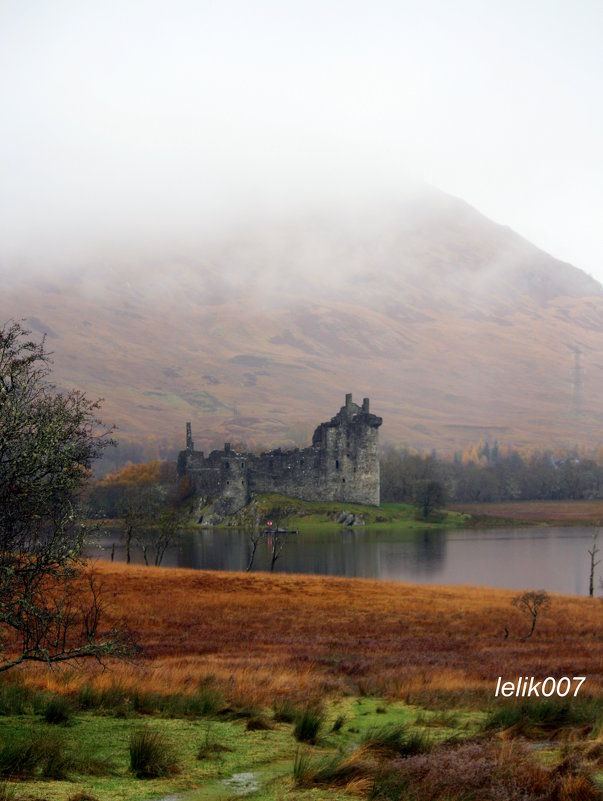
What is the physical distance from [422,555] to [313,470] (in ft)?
144

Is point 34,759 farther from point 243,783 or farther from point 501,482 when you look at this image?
point 501,482

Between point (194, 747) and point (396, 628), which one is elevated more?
point (194, 747)

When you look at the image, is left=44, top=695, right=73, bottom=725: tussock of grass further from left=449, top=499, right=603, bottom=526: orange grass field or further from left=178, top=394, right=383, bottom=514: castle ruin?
left=178, top=394, right=383, bottom=514: castle ruin

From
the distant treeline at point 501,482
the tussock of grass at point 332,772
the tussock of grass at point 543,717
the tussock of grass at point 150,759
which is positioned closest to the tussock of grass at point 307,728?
the tussock of grass at point 150,759

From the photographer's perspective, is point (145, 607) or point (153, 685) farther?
point (145, 607)

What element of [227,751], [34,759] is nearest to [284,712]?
[227,751]

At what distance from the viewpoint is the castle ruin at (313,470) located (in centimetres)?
11206

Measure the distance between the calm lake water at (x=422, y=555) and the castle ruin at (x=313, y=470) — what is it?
1550 cm

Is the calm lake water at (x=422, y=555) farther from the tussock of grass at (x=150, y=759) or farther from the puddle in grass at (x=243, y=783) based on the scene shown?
the puddle in grass at (x=243, y=783)

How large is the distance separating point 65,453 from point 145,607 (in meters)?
25.2

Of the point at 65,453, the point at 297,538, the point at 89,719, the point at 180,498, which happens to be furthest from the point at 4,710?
the point at 180,498

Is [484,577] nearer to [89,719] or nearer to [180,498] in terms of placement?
[89,719]

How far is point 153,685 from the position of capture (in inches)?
594

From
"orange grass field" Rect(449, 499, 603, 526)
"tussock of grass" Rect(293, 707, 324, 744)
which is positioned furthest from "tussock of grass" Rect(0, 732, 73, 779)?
"orange grass field" Rect(449, 499, 603, 526)
